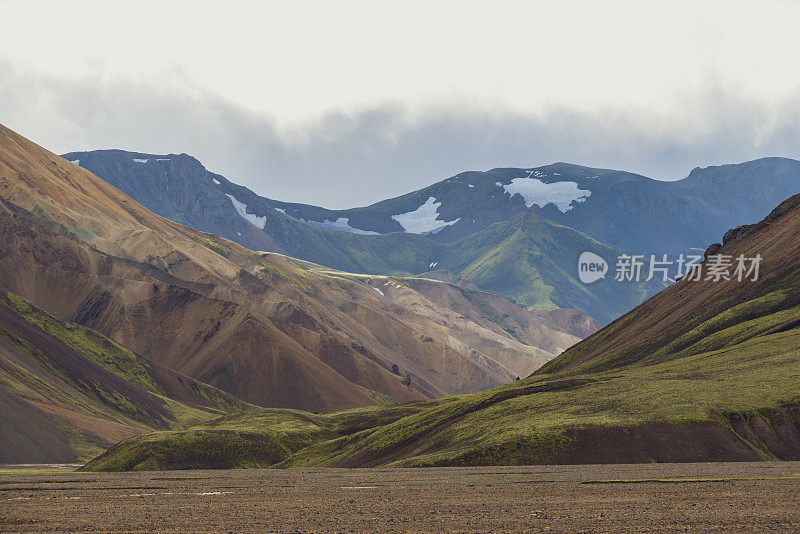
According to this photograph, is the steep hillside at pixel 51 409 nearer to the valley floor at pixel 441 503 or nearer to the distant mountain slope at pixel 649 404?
the distant mountain slope at pixel 649 404

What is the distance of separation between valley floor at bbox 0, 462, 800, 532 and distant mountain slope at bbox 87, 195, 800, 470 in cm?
1689

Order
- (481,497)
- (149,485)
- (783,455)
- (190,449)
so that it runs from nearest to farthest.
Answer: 1. (481,497)
2. (149,485)
3. (783,455)
4. (190,449)

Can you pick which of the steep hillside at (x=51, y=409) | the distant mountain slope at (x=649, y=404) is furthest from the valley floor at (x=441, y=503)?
the steep hillside at (x=51, y=409)

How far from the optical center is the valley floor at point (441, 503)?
1401 inches

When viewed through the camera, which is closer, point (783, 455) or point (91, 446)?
point (783, 455)

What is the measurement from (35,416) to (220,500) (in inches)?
4760

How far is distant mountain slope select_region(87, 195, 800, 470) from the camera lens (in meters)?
83.8

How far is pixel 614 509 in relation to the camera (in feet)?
130

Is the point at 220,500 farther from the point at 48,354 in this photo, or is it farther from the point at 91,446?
the point at 48,354

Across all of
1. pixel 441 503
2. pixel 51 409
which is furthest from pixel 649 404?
pixel 51 409

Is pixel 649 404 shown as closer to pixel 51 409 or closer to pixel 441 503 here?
pixel 441 503

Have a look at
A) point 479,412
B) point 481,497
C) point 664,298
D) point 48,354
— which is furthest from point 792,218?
point 48,354

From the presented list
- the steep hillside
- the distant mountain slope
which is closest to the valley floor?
the distant mountain slope

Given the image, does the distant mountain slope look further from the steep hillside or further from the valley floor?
the steep hillside
